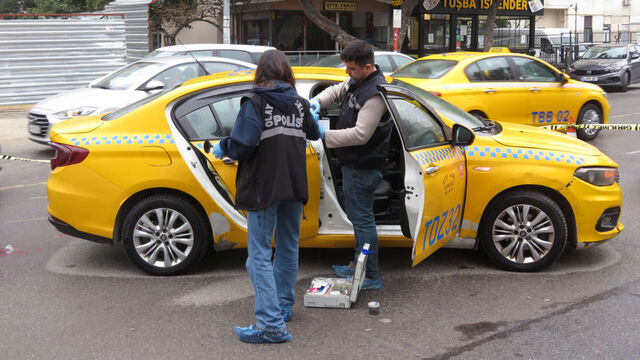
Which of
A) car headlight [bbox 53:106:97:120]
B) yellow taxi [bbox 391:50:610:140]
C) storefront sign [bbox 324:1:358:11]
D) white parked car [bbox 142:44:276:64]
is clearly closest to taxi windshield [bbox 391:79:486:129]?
yellow taxi [bbox 391:50:610:140]

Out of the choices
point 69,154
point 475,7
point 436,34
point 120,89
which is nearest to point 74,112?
point 120,89

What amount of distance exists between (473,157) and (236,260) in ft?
7.14

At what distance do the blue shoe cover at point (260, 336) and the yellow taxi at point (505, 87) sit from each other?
704 cm

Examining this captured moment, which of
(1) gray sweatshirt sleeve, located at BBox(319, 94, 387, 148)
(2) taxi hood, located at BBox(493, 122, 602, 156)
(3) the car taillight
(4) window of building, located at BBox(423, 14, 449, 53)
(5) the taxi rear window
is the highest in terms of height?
(4) window of building, located at BBox(423, 14, 449, 53)

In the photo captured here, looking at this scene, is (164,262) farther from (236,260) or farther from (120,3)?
(120,3)

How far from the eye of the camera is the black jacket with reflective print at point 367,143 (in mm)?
4945

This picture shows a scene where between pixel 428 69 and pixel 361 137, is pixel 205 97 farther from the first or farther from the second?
pixel 428 69

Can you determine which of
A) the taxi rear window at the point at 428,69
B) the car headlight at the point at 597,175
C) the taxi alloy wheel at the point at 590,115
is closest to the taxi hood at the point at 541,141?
the car headlight at the point at 597,175

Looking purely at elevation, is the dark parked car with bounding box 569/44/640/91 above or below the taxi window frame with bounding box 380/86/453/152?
above

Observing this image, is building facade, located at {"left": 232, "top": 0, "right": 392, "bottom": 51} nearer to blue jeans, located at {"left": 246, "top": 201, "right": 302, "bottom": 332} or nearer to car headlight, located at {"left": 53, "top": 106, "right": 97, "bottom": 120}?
car headlight, located at {"left": 53, "top": 106, "right": 97, "bottom": 120}

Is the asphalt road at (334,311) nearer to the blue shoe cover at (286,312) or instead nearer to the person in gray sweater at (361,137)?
the blue shoe cover at (286,312)

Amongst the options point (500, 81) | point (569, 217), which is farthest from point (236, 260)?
point (500, 81)

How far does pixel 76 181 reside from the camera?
559 cm

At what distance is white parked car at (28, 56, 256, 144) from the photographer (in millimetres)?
11133
